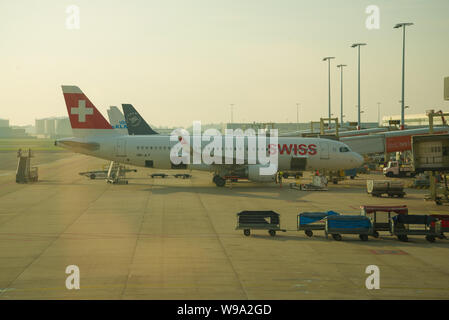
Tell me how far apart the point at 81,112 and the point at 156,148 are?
26.1 ft

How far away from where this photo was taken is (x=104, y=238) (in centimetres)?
2241

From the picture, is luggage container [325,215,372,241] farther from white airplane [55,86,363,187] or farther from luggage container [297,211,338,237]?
white airplane [55,86,363,187]

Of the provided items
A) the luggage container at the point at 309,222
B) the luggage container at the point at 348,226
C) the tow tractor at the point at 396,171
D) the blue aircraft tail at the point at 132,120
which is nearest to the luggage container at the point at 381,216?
the luggage container at the point at 348,226

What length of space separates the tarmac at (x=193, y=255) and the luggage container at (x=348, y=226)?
0.42 metres

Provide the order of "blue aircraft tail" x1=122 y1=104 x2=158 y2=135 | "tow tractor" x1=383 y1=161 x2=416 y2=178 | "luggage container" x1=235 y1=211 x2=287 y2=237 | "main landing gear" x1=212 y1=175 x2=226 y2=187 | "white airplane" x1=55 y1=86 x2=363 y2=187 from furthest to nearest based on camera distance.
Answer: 1. "blue aircraft tail" x1=122 y1=104 x2=158 y2=135
2. "tow tractor" x1=383 y1=161 x2=416 y2=178
3. "white airplane" x1=55 y1=86 x2=363 y2=187
4. "main landing gear" x1=212 y1=175 x2=226 y2=187
5. "luggage container" x1=235 y1=211 x2=287 y2=237

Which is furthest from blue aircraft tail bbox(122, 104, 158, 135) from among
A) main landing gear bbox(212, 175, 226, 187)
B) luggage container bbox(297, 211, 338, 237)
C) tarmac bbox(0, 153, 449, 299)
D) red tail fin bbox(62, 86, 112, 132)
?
luggage container bbox(297, 211, 338, 237)

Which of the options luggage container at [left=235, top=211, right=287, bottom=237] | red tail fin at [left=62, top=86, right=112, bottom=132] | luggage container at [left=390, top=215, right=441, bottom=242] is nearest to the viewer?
luggage container at [left=390, top=215, right=441, bottom=242]

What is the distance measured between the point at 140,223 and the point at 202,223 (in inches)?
134

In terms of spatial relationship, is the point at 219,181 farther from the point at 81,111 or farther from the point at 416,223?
the point at 416,223

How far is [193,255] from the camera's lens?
1920 cm

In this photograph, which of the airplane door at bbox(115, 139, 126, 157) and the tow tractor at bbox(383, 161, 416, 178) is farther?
the tow tractor at bbox(383, 161, 416, 178)

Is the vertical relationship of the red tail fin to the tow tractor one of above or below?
above

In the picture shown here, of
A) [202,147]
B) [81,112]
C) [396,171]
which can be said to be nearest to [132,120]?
[81,112]

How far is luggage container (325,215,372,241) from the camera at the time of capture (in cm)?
2234
